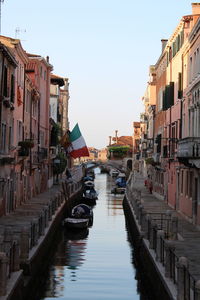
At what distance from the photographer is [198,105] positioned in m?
27.0

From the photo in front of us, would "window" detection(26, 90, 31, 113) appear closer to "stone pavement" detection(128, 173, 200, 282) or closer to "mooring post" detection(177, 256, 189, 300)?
"stone pavement" detection(128, 173, 200, 282)

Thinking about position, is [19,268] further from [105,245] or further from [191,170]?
[191,170]

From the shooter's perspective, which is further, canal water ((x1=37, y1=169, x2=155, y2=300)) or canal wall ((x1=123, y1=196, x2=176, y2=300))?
canal water ((x1=37, y1=169, x2=155, y2=300))

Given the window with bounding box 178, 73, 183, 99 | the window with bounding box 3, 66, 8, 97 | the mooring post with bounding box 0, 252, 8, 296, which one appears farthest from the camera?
the window with bounding box 178, 73, 183, 99

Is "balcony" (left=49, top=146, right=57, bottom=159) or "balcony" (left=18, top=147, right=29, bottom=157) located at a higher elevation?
"balcony" (left=49, top=146, right=57, bottom=159)

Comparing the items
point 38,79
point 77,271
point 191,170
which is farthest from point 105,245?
point 38,79

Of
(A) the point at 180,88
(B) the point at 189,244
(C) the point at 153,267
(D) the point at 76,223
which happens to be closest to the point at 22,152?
(D) the point at 76,223

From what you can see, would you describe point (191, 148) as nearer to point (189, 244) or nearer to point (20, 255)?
point (189, 244)

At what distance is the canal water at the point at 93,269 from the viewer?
18031 mm

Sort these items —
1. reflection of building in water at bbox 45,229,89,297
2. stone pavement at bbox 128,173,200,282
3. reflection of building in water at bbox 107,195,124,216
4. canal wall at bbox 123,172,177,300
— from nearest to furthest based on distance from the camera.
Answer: canal wall at bbox 123,172,177,300
stone pavement at bbox 128,173,200,282
reflection of building in water at bbox 45,229,89,297
reflection of building in water at bbox 107,195,124,216

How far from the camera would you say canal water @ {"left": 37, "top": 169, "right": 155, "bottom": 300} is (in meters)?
18.0

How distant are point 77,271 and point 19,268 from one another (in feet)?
16.9

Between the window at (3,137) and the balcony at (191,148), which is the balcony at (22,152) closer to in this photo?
the window at (3,137)

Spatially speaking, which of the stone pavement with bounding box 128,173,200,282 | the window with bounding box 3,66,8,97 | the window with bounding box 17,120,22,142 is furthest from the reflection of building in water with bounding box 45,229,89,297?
the window with bounding box 3,66,8,97
